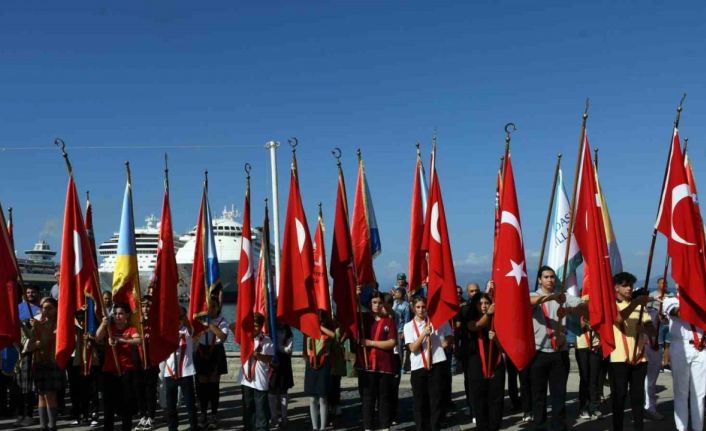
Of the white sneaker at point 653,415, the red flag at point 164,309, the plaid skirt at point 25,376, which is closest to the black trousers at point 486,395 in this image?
the white sneaker at point 653,415

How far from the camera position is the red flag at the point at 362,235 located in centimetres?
1090

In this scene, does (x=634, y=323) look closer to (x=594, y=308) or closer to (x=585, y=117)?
(x=594, y=308)

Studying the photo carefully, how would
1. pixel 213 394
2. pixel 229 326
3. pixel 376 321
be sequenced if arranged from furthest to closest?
pixel 213 394
pixel 229 326
pixel 376 321

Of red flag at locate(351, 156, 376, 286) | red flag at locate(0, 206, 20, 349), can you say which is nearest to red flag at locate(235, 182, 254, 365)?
red flag at locate(351, 156, 376, 286)

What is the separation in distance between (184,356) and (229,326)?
0.74m

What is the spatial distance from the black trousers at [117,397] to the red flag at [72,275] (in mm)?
590

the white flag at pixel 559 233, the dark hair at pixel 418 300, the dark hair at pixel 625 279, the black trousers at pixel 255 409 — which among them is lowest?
the black trousers at pixel 255 409

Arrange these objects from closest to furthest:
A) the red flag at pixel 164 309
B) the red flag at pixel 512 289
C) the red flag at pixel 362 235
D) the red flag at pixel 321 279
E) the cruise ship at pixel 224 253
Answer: the red flag at pixel 512 289, the red flag at pixel 164 309, the red flag at pixel 321 279, the red flag at pixel 362 235, the cruise ship at pixel 224 253

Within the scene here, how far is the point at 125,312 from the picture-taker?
29.6 ft

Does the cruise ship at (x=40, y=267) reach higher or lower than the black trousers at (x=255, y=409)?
higher

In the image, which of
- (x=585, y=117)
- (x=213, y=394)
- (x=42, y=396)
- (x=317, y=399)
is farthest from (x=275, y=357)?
(x=585, y=117)

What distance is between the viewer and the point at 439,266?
28.4ft

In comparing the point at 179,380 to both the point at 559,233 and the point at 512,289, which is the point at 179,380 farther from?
the point at 559,233

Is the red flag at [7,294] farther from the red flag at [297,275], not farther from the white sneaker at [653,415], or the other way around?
the white sneaker at [653,415]
